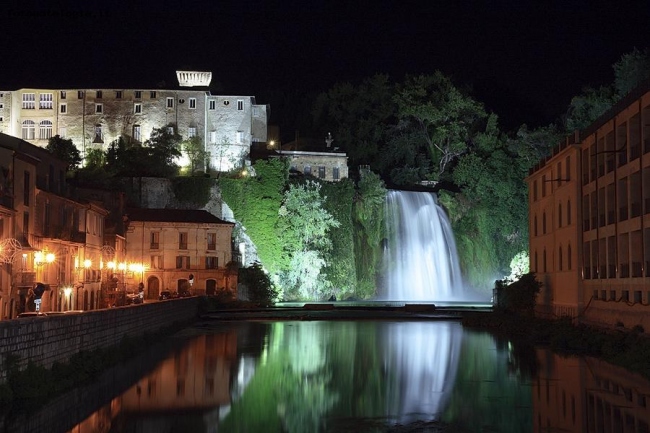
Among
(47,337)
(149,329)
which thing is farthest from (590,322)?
(47,337)

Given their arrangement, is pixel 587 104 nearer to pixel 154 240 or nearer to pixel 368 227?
pixel 368 227

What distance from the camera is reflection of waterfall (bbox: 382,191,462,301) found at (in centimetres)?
7969

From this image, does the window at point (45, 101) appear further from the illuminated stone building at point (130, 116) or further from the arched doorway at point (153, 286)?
the arched doorway at point (153, 286)

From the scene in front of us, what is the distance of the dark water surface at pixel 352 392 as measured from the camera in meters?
17.3

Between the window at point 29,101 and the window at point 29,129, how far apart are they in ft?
5.57

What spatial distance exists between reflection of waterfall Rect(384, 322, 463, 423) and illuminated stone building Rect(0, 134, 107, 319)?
14.3 metres

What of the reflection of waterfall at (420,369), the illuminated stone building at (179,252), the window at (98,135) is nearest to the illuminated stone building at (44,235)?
the illuminated stone building at (179,252)

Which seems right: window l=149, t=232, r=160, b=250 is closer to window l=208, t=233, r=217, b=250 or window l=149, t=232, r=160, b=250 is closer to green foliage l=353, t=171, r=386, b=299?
window l=208, t=233, r=217, b=250

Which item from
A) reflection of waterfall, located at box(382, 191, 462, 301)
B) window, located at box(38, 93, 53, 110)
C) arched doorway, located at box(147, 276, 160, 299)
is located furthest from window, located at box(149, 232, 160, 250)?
window, located at box(38, 93, 53, 110)

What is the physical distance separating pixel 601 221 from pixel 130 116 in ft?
205

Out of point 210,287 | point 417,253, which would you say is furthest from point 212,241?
point 417,253

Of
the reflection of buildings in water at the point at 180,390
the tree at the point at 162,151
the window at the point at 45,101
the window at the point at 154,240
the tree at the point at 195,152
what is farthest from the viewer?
the window at the point at 45,101

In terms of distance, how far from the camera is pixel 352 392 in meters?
21.9

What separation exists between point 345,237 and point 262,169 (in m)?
10.0
